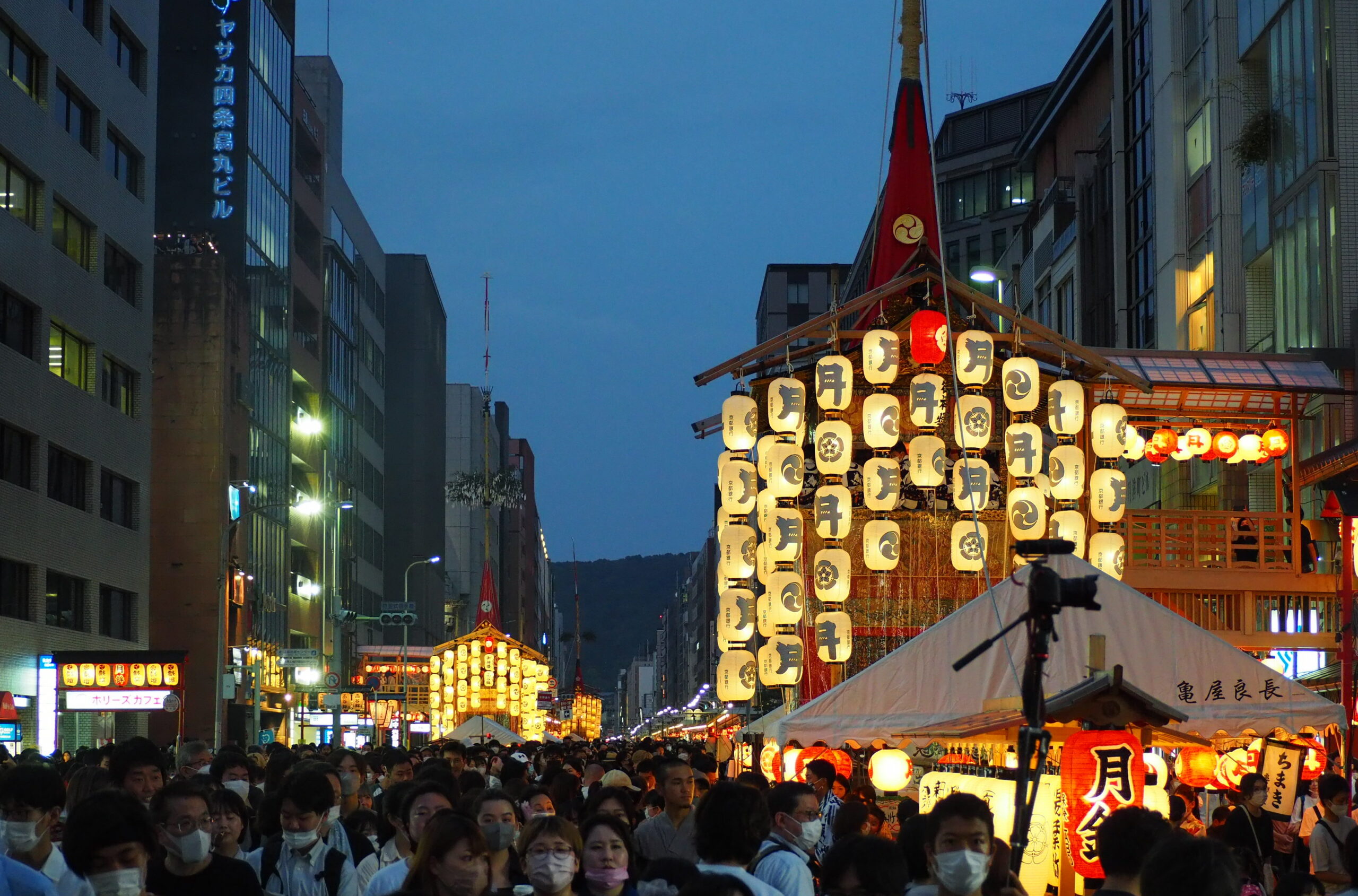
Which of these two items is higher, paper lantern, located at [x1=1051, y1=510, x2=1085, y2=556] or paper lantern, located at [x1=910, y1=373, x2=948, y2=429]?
paper lantern, located at [x1=910, y1=373, x2=948, y2=429]

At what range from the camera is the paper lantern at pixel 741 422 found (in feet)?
94.5

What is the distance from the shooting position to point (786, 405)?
27891mm

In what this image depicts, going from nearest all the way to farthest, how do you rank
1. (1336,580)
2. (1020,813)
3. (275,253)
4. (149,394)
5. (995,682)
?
(1020,813), (995,682), (1336,580), (149,394), (275,253)

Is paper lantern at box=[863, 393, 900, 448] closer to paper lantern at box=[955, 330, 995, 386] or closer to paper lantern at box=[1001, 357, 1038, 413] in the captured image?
paper lantern at box=[955, 330, 995, 386]

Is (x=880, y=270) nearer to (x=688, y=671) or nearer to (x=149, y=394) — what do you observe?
(x=149, y=394)

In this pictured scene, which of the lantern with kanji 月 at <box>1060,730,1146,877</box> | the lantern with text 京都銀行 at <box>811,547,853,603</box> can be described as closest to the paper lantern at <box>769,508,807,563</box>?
the lantern with text 京都銀行 at <box>811,547,853,603</box>

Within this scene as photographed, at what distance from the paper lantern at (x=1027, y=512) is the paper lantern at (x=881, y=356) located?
2726mm

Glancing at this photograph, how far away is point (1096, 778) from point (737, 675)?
1805cm

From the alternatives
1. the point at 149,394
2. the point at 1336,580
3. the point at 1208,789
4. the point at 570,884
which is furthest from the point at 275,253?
the point at 570,884

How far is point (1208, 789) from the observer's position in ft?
65.9

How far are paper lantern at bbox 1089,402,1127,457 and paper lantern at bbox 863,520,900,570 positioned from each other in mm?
3296

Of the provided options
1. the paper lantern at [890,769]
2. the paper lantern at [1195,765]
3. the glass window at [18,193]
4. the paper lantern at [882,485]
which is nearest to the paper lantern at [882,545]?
the paper lantern at [882,485]

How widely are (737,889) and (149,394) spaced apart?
130 ft

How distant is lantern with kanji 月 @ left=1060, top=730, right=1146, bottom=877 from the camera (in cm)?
1222
